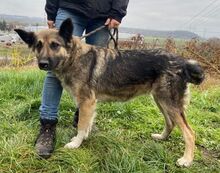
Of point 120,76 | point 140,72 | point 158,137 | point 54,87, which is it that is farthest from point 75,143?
point 158,137

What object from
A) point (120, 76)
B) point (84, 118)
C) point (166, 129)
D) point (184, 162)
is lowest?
point (184, 162)

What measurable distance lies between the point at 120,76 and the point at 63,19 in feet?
3.21

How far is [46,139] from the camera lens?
14.6 feet

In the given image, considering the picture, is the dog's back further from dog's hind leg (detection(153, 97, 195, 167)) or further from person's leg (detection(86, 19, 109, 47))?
person's leg (detection(86, 19, 109, 47))

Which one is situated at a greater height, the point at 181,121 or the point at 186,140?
the point at 181,121

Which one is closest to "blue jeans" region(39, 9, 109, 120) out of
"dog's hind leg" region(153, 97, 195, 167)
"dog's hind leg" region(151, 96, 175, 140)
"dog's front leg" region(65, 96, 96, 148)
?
"dog's front leg" region(65, 96, 96, 148)

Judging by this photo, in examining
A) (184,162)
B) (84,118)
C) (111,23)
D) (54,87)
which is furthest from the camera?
(111,23)

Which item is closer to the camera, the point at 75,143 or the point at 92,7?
the point at 75,143

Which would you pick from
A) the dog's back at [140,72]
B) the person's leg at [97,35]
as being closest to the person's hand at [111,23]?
the person's leg at [97,35]

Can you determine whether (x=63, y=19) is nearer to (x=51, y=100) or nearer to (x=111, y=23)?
(x=111, y=23)

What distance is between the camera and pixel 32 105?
223 inches

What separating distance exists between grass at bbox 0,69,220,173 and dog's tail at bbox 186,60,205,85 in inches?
35.6

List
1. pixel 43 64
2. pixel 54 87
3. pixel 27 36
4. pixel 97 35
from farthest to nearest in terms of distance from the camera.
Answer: pixel 97 35 < pixel 54 87 < pixel 27 36 < pixel 43 64

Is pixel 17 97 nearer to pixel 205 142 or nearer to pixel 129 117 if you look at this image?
pixel 129 117
